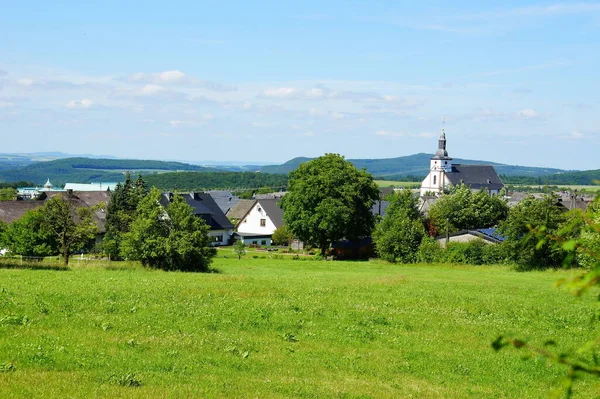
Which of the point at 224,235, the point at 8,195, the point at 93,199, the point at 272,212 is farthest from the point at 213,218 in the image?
the point at 8,195

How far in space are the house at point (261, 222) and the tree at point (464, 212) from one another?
27.4 metres

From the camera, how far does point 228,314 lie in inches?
868

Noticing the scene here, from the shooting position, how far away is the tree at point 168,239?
44.3m

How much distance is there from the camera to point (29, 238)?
195 ft

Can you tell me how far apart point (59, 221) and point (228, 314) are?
33.9 meters

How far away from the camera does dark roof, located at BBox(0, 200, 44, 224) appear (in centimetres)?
7931

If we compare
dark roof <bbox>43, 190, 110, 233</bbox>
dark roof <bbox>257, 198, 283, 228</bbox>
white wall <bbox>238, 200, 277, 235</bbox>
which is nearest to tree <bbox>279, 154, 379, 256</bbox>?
dark roof <bbox>43, 190, 110, 233</bbox>

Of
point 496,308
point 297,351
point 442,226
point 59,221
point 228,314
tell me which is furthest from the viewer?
point 442,226

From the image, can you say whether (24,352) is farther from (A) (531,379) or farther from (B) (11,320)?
(A) (531,379)

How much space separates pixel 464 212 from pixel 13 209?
5545 centimetres

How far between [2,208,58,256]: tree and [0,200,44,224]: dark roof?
19.5m

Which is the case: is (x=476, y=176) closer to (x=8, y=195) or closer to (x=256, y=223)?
(x=256, y=223)

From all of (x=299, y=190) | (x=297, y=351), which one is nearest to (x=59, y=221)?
(x=299, y=190)

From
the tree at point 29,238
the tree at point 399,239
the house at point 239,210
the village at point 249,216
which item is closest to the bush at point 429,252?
the tree at point 399,239
